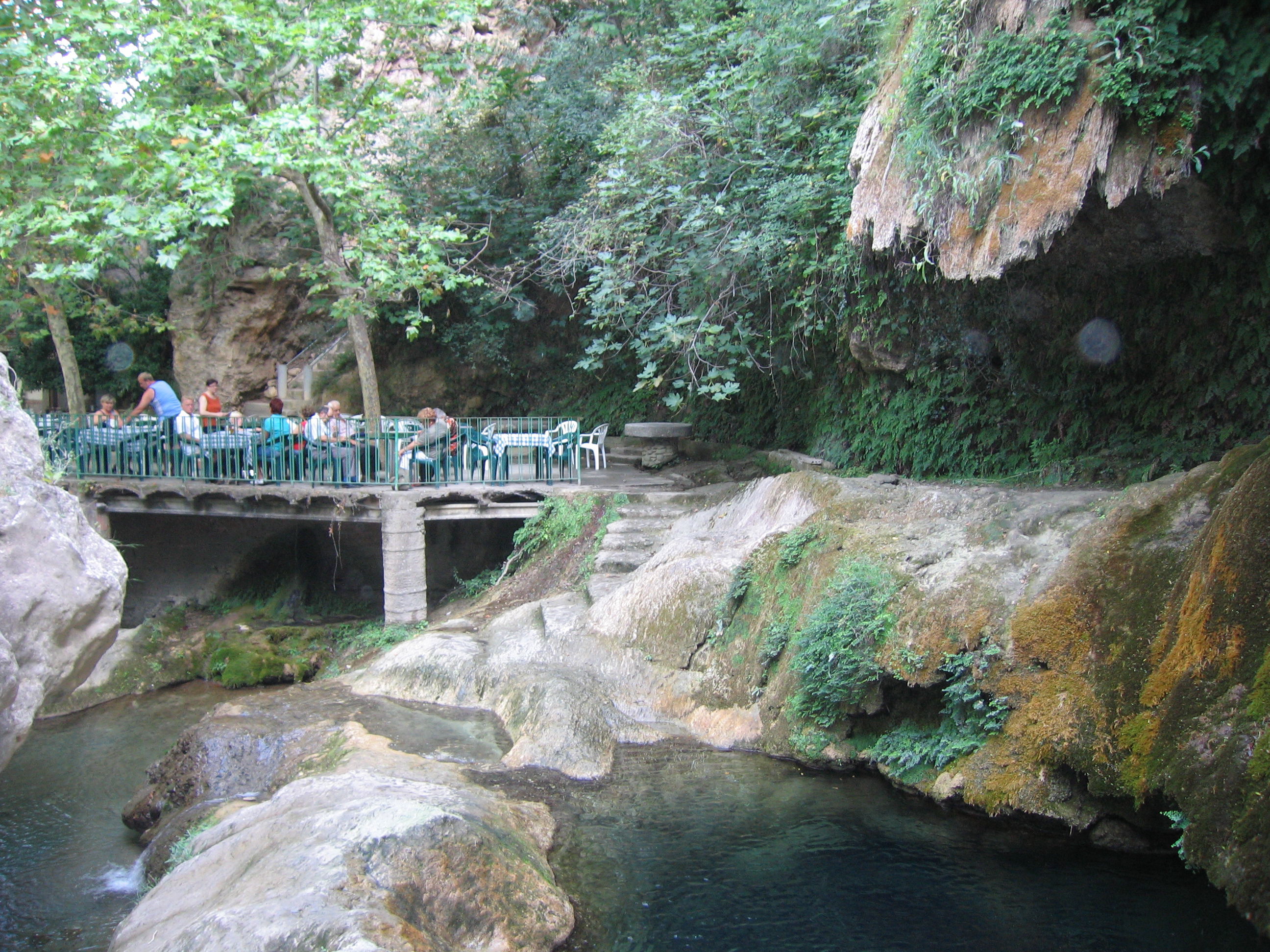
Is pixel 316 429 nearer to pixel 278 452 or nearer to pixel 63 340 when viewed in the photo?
pixel 278 452

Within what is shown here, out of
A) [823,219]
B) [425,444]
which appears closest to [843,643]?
[823,219]

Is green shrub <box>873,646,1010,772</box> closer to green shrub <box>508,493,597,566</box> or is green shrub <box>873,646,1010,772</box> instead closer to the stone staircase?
the stone staircase

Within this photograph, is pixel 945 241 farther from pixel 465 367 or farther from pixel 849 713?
pixel 465 367

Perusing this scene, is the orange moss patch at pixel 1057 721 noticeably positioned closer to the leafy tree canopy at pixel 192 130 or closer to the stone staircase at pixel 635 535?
the stone staircase at pixel 635 535

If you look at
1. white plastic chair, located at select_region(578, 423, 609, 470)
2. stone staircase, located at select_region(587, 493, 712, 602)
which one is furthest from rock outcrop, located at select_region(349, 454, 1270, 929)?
white plastic chair, located at select_region(578, 423, 609, 470)

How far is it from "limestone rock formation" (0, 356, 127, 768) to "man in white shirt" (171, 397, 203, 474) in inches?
293

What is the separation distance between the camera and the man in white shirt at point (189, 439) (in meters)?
12.9

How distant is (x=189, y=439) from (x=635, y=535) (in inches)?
251

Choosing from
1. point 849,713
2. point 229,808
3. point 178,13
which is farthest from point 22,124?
point 849,713

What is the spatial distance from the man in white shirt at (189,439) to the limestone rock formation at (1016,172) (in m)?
9.30

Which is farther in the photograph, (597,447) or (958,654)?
(597,447)

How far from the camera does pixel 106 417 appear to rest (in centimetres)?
1330

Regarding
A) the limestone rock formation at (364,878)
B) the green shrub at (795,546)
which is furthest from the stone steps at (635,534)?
the limestone rock formation at (364,878)

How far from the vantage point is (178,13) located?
12555 millimetres
